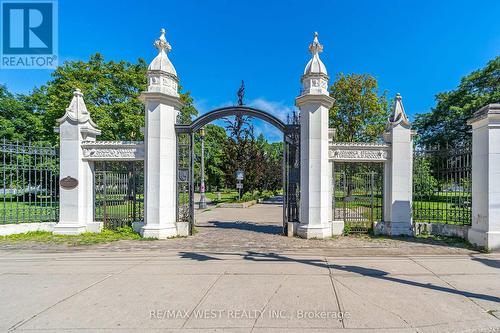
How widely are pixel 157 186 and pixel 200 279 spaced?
5.12 metres

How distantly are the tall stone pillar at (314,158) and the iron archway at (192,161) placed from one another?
52 centimetres

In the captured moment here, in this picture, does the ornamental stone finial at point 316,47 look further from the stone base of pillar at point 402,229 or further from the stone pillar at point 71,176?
the stone pillar at point 71,176

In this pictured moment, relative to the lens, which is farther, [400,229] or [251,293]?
[400,229]

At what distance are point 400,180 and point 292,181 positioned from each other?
3.78m

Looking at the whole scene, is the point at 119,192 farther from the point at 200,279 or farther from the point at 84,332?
the point at 84,332

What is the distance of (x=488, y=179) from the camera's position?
8234 millimetres

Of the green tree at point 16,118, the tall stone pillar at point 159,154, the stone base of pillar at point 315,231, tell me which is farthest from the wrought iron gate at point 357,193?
the green tree at point 16,118

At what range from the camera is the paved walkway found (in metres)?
3.88

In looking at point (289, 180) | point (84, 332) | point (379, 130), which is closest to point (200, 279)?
point (84, 332)

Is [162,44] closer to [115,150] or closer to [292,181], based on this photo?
[115,150]

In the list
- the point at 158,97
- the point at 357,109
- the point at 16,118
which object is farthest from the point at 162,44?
Result: the point at 16,118

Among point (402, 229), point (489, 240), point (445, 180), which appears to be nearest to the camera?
point (489, 240)

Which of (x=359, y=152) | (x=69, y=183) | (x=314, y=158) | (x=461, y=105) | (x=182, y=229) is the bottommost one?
(x=182, y=229)

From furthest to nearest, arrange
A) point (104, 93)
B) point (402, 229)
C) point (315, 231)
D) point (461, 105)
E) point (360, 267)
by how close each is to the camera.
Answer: point (461, 105), point (104, 93), point (402, 229), point (315, 231), point (360, 267)
